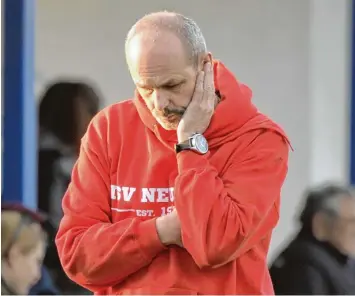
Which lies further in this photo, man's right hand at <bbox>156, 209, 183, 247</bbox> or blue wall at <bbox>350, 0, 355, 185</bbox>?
blue wall at <bbox>350, 0, 355, 185</bbox>

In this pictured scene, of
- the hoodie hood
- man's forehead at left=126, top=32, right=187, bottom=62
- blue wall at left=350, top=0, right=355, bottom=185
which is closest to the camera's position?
man's forehead at left=126, top=32, right=187, bottom=62

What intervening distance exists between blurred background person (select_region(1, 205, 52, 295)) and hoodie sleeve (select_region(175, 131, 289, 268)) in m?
1.83

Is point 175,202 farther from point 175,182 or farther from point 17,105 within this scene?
point 17,105

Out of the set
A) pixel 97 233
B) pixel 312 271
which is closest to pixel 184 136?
pixel 97 233

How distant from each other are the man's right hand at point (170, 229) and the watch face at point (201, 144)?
0.13m

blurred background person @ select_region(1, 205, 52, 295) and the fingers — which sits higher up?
the fingers

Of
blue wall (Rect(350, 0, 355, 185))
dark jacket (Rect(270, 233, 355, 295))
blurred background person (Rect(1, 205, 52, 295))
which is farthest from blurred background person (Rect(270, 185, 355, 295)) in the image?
blurred background person (Rect(1, 205, 52, 295))

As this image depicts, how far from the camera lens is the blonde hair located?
363cm

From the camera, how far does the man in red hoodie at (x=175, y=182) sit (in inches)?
73.2

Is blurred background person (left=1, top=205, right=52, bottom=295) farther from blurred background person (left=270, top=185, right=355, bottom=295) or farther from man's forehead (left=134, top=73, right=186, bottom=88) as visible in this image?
man's forehead (left=134, top=73, right=186, bottom=88)

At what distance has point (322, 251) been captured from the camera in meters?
4.46

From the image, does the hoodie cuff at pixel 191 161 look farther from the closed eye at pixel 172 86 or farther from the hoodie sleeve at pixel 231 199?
the closed eye at pixel 172 86

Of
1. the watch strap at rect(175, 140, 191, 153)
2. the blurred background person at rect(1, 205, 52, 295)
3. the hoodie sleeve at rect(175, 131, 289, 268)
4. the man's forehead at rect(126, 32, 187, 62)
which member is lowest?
the blurred background person at rect(1, 205, 52, 295)

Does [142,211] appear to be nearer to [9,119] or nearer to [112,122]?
[112,122]
